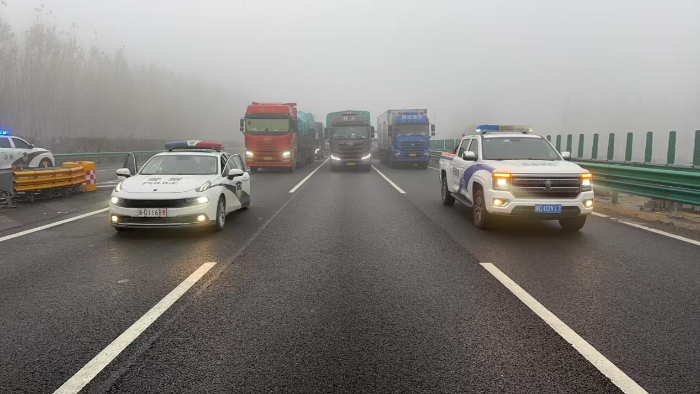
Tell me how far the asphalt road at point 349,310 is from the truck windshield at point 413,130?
72.1 feet

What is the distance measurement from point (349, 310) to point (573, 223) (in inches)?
242

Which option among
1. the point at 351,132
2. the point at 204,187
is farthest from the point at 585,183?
the point at 351,132

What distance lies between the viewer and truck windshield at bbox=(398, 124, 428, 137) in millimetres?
30359

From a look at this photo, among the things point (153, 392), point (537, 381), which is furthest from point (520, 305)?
point (153, 392)

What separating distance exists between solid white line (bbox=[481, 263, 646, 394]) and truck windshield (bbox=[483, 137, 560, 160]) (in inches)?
184

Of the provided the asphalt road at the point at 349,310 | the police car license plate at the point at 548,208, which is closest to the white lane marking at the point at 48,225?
the asphalt road at the point at 349,310

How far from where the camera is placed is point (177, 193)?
8.19m

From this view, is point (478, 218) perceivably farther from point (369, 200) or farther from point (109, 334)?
point (109, 334)

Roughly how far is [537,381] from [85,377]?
298cm

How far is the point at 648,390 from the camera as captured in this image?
305 cm

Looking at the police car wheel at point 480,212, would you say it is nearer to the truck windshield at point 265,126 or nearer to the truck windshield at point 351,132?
the truck windshield at point 265,126

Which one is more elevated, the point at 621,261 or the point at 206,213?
the point at 206,213

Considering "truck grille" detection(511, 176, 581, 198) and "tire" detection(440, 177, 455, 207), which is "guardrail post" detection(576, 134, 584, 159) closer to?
"tire" detection(440, 177, 455, 207)

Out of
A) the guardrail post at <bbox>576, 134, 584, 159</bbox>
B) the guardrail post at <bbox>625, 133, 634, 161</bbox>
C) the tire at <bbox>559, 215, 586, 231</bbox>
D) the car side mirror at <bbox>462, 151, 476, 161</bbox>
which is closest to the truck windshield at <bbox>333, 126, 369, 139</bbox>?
the guardrail post at <bbox>576, 134, 584, 159</bbox>
